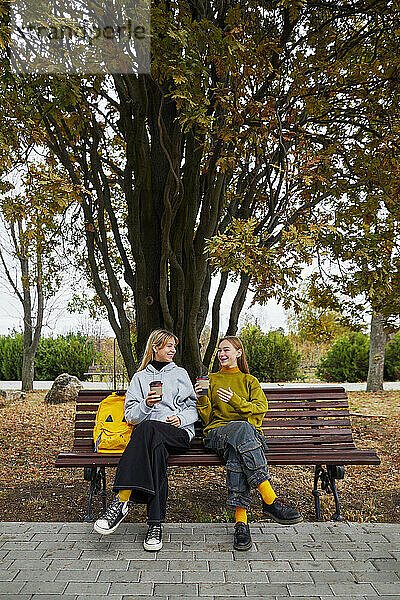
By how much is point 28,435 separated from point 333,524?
18.5 ft

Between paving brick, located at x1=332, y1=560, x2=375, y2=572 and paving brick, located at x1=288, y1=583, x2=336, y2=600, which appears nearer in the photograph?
paving brick, located at x1=288, y1=583, x2=336, y2=600

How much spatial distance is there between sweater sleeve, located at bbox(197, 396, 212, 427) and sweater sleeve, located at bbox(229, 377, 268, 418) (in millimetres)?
250

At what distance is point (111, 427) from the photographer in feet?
14.3

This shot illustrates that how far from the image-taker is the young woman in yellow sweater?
3.84 meters

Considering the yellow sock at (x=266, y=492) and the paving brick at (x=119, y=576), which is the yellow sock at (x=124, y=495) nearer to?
the paving brick at (x=119, y=576)

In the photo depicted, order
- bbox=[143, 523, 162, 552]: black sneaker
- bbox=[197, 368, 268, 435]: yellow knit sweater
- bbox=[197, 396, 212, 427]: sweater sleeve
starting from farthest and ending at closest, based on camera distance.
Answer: bbox=[197, 396, 212, 427]: sweater sleeve
bbox=[197, 368, 268, 435]: yellow knit sweater
bbox=[143, 523, 162, 552]: black sneaker

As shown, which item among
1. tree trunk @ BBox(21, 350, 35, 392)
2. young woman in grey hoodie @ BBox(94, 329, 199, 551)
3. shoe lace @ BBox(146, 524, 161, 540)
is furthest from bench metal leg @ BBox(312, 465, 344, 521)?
tree trunk @ BBox(21, 350, 35, 392)

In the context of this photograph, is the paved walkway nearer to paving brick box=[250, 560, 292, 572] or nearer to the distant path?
paving brick box=[250, 560, 292, 572]

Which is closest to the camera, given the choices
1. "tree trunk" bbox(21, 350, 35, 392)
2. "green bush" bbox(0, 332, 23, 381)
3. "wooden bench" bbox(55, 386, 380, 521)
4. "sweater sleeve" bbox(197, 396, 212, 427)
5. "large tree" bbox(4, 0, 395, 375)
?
"wooden bench" bbox(55, 386, 380, 521)

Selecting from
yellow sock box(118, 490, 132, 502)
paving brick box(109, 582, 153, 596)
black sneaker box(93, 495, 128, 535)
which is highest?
yellow sock box(118, 490, 132, 502)

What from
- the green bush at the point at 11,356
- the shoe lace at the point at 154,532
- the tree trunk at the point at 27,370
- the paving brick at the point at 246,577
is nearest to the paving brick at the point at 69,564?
the shoe lace at the point at 154,532

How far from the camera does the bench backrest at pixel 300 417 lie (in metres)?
4.71

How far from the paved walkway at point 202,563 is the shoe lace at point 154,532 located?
91 millimetres

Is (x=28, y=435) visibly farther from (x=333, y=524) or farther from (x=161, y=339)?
(x=333, y=524)
